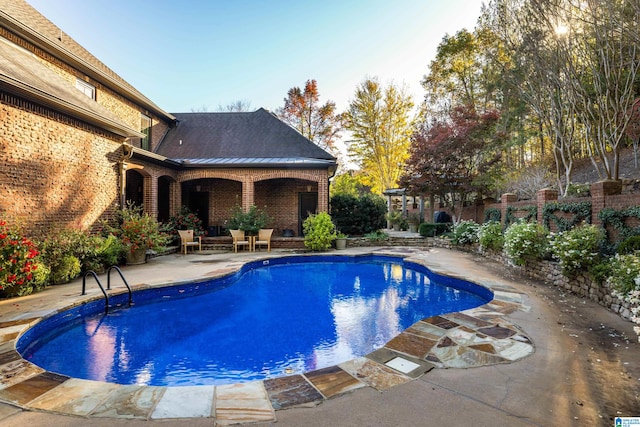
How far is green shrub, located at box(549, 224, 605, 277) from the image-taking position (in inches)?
213

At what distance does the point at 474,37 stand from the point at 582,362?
2152 cm

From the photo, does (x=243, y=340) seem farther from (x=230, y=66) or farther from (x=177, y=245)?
(x=230, y=66)

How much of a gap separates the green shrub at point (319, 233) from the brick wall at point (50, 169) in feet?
21.5

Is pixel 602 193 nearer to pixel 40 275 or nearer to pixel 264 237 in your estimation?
pixel 264 237

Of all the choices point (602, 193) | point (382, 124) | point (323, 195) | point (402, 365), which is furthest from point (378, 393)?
point (382, 124)

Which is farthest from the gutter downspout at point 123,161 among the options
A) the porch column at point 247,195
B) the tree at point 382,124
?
the tree at point 382,124

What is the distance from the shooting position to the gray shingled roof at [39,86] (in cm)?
595

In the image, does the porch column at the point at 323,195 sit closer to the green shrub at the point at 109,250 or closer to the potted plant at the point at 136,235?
the potted plant at the point at 136,235

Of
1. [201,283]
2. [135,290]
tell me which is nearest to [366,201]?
[201,283]

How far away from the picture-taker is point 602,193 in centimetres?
596

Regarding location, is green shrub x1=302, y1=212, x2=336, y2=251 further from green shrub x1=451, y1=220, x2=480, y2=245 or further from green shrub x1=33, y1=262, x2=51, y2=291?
green shrub x1=33, y1=262, x2=51, y2=291

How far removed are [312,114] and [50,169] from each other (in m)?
21.1

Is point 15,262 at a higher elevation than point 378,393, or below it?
higher

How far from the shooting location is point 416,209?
23.0 meters
